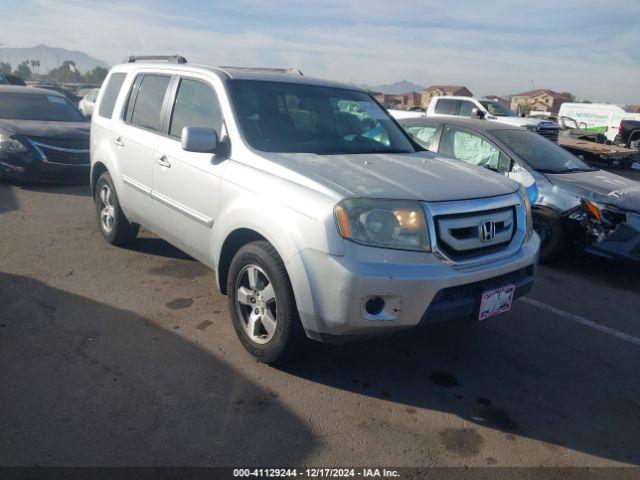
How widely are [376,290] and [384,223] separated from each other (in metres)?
0.38

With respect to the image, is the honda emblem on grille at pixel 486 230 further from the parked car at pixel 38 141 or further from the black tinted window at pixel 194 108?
the parked car at pixel 38 141

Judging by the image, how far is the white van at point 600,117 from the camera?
22609 millimetres

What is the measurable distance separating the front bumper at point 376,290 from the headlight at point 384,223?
0.06 m

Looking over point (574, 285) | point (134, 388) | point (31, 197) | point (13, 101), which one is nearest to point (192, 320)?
point (134, 388)

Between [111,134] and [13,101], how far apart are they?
529 cm

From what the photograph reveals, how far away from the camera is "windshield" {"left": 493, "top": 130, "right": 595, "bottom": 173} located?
20.5 feet

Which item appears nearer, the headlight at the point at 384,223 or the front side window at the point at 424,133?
the headlight at the point at 384,223

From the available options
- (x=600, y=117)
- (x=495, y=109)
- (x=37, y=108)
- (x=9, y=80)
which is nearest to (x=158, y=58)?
(x=37, y=108)

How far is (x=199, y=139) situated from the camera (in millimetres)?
3479

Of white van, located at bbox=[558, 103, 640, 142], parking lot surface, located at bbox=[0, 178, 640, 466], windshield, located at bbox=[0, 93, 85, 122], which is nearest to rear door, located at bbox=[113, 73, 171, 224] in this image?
parking lot surface, located at bbox=[0, 178, 640, 466]

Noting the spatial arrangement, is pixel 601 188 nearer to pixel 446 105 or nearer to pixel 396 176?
pixel 396 176

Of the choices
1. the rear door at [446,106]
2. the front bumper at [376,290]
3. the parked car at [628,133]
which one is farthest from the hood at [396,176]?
the parked car at [628,133]

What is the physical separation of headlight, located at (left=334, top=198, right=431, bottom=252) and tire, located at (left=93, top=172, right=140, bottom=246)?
320cm

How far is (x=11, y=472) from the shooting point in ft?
7.82
